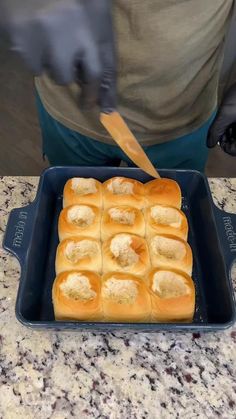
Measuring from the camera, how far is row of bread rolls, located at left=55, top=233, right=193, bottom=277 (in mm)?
721

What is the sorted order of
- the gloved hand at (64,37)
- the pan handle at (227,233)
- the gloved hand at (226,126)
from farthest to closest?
the gloved hand at (226,126) → the pan handle at (227,233) → the gloved hand at (64,37)

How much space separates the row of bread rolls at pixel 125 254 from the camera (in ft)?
2.36

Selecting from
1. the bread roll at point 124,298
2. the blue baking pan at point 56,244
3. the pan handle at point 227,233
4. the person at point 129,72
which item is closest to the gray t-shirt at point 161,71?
the person at point 129,72

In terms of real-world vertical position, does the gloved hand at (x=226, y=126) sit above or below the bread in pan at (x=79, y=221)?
above

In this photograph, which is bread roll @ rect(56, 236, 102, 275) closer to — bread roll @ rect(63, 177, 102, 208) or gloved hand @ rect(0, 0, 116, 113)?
bread roll @ rect(63, 177, 102, 208)

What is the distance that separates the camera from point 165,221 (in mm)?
817

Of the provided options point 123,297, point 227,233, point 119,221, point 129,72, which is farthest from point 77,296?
point 129,72

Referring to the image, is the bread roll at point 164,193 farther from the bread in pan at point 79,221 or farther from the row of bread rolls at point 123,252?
the bread in pan at point 79,221

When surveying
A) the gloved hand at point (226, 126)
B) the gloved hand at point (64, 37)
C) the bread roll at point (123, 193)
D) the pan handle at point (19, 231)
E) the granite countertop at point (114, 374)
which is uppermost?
the gloved hand at point (64, 37)

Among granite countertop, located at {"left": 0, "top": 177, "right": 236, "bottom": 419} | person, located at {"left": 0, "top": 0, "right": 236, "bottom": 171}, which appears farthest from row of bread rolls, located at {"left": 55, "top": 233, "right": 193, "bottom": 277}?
person, located at {"left": 0, "top": 0, "right": 236, "bottom": 171}

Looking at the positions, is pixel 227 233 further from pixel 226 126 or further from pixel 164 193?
pixel 226 126

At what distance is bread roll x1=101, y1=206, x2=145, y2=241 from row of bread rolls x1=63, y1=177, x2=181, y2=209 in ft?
0.07

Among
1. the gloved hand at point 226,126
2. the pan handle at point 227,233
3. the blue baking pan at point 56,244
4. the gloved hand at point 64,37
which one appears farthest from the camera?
the gloved hand at point 226,126

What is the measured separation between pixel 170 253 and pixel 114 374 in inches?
8.7
